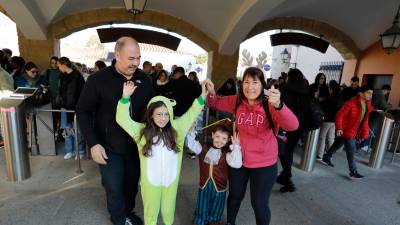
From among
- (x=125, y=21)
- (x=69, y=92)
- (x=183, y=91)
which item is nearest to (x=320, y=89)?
(x=183, y=91)

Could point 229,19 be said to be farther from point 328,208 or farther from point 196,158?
point 328,208

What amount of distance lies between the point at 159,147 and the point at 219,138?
1.97ft

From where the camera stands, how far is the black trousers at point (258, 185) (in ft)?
6.55

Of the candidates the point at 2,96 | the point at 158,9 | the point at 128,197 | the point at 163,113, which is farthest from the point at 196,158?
the point at 158,9

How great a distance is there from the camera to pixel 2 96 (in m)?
3.46

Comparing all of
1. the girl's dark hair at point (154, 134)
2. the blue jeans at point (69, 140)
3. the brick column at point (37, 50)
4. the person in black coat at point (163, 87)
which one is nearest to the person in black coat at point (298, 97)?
the girl's dark hair at point (154, 134)

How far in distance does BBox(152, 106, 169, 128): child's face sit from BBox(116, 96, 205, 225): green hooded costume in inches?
2.0

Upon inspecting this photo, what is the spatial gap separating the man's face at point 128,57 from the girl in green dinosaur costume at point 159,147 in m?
0.32

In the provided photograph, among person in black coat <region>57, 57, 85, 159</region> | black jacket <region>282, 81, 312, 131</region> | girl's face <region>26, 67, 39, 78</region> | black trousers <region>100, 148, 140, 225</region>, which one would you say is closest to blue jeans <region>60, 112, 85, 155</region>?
person in black coat <region>57, 57, 85, 159</region>

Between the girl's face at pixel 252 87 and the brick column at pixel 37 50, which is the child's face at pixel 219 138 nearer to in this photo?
the girl's face at pixel 252 87

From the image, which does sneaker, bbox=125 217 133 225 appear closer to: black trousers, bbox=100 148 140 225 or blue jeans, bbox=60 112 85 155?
black trousers, bbox=100 148 140 225

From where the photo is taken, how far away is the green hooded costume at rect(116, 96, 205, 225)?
2.00m

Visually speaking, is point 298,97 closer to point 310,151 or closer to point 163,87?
point 310,151

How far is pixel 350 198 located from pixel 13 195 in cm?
445
